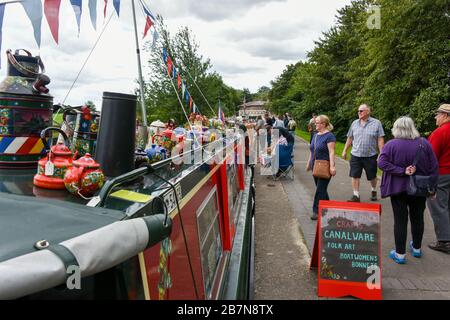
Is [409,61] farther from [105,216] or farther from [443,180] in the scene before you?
[105,216]

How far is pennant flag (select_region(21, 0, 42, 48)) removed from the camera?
104 inches

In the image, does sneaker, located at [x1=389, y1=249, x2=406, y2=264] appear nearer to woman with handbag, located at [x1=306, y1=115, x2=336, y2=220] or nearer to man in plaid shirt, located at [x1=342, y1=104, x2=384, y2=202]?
woman with handbag, located at [x1=306, y1=115, x2=336, y2=220]

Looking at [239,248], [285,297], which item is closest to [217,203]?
[239,248]

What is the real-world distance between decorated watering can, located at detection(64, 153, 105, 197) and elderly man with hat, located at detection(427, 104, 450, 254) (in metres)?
4.12

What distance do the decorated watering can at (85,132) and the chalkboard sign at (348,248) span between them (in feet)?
7.64

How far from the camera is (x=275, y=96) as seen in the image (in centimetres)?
8394

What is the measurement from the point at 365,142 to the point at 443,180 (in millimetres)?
2089

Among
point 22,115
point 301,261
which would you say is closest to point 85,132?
point 22,115

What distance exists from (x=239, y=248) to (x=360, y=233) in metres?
1.32

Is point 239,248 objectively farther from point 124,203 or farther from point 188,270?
point 124,203

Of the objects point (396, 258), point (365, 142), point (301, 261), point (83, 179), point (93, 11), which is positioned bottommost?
point (301, 261)

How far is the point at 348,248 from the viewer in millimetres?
3459

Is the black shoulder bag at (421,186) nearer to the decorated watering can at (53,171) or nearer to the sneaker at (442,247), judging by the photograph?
the sneaker at (442,247)
